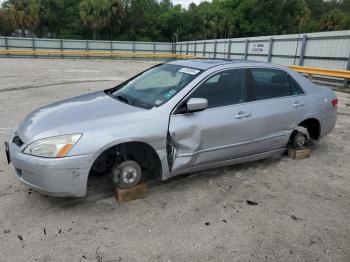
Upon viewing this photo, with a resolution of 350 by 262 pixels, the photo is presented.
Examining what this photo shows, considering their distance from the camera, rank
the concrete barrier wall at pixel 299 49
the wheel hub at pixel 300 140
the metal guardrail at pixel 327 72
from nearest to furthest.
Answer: the wheel hub at pixel 300 140, the metal guardrail at pixel 327 72, the concrete barrier wall at pixel 299 49

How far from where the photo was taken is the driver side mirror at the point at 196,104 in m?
3.48

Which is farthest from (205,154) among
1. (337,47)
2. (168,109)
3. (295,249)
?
(337,47)

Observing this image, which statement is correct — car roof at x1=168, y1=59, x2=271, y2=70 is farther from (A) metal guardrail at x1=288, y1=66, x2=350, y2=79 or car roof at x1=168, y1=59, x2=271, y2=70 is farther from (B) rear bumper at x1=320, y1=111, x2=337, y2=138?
(A) metal guardrail at x1=288, y1=66, x2=350, y2=79

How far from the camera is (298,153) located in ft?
16.0

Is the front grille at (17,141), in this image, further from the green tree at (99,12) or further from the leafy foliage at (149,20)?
the green tree at (99,12)

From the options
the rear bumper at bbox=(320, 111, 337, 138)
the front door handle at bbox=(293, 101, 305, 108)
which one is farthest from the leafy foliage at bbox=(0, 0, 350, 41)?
the front door handle at bbox=(293, 101, 305, 108)

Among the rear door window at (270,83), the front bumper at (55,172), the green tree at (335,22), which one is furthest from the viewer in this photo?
the green tree at (335,22)

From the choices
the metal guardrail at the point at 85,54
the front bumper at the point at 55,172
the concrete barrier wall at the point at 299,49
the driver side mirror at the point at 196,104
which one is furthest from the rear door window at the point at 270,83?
the metal guardrail at the point at 85,54

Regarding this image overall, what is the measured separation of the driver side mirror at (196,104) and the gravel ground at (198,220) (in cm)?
104

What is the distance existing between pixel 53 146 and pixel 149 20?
5377 cm

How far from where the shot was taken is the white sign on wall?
62.4 feet

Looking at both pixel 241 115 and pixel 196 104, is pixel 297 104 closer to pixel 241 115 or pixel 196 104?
pixel 241 115

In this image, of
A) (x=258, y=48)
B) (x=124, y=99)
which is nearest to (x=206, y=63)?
(x=124, y=99)

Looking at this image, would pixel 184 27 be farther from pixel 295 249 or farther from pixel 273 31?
pixel 295 249
